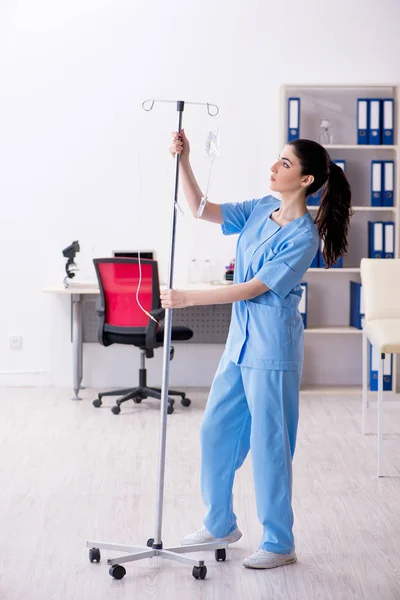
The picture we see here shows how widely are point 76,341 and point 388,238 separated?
201 centimetres

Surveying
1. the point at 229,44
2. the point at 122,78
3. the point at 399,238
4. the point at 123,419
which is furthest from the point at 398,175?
→ the point at 123,419

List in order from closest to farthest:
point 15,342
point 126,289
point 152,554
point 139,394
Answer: point 152,554
point 126,289
point 139,394
point 15,342

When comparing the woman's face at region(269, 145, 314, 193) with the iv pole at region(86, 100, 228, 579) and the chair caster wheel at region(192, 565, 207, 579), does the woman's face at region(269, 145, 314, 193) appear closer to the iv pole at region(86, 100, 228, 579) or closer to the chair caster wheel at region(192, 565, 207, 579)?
the iv pole at region(86, 100, 228, 579)

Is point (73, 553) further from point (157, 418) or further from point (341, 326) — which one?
point (341, 326)

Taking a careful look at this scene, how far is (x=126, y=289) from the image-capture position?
15.9ft

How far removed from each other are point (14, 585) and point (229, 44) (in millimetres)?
3849

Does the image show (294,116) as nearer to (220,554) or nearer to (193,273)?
(193,273)

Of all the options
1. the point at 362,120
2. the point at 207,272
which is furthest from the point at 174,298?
the point at 362,120

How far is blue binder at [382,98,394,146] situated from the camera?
208 inches

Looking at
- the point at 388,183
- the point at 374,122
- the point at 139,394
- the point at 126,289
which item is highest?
the point at 374,122

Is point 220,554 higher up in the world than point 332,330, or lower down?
lower down

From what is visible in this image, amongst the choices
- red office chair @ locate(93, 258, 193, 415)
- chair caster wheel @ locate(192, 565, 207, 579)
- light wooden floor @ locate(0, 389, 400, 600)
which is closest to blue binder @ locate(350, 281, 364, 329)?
light wooden floor @ locate(0, 389, 400, 600)

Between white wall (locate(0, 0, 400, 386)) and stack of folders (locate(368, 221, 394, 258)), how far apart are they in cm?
76

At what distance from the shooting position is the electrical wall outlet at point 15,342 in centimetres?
560
